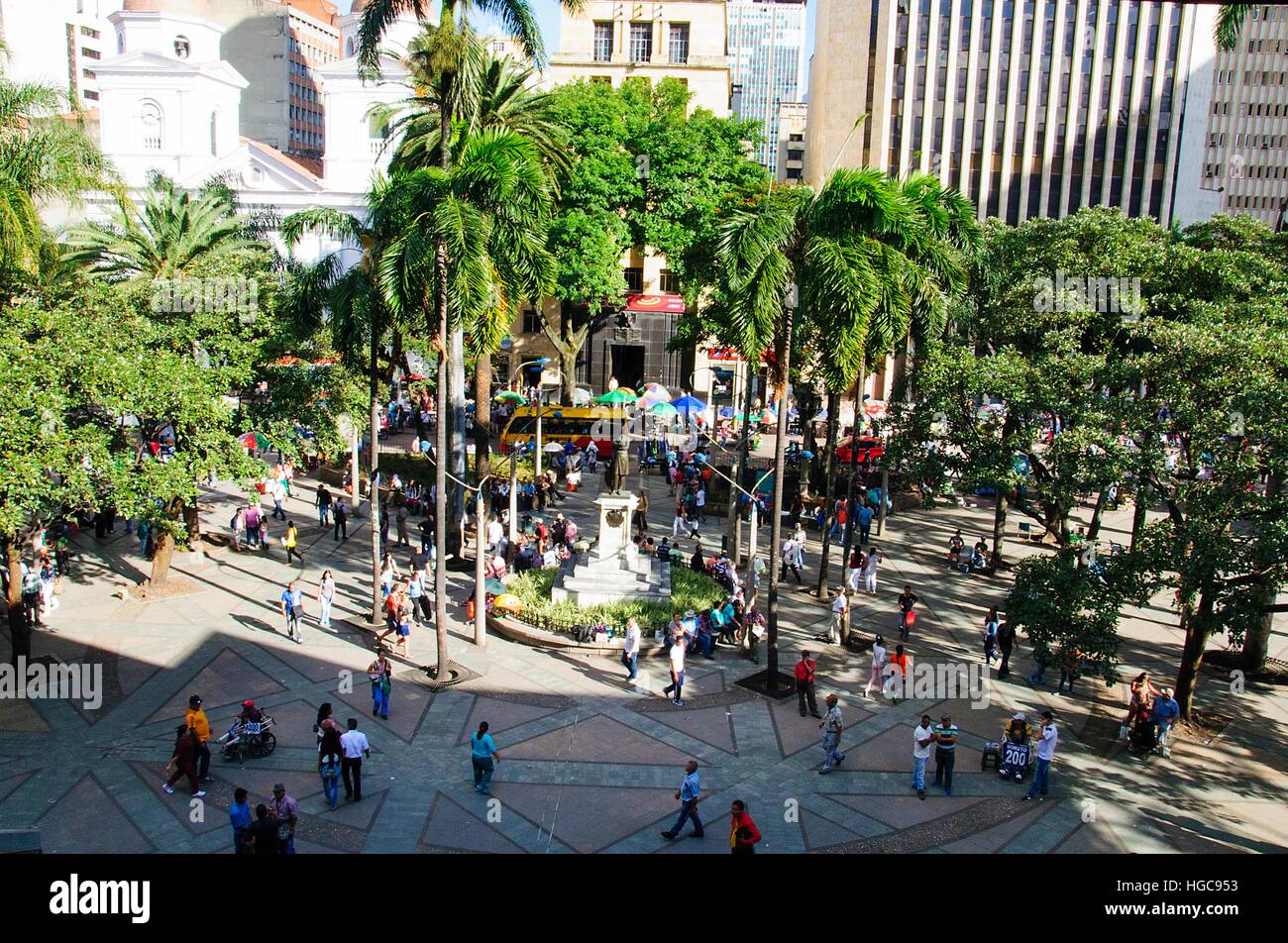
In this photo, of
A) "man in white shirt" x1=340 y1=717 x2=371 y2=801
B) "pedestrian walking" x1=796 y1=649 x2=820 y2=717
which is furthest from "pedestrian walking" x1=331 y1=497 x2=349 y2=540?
"pedestrian walking" x1=796 y1=649 x2=820 y2=717

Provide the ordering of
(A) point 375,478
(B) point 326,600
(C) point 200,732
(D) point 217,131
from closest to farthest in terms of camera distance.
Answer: (C) point 200,732, (B) point 326,600, (A) point 375,478, (D) point 217,131

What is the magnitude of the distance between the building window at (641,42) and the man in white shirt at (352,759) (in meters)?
51.2

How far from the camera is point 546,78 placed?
56656 millimetres

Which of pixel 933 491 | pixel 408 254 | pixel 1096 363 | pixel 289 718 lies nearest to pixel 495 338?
pixel 408 254

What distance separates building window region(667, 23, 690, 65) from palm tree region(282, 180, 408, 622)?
39523mm

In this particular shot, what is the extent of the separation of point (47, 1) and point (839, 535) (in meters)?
84.9

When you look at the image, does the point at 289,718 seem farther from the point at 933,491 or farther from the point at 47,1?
the point at 47,1

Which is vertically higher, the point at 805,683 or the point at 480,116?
the point at 480,116

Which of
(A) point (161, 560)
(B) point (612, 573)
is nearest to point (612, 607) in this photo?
(B) point (612, 573)

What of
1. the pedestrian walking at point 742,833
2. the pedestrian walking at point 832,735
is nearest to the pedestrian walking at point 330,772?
the pedestrian walking at point 742,833

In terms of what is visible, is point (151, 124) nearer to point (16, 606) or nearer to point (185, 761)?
point (16, 606)

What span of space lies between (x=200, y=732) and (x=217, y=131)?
4892 centimetres

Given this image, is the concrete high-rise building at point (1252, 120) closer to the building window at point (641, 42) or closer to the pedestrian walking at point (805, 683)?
the building window at point (641, 42)

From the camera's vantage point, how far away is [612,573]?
22297 millimetres
